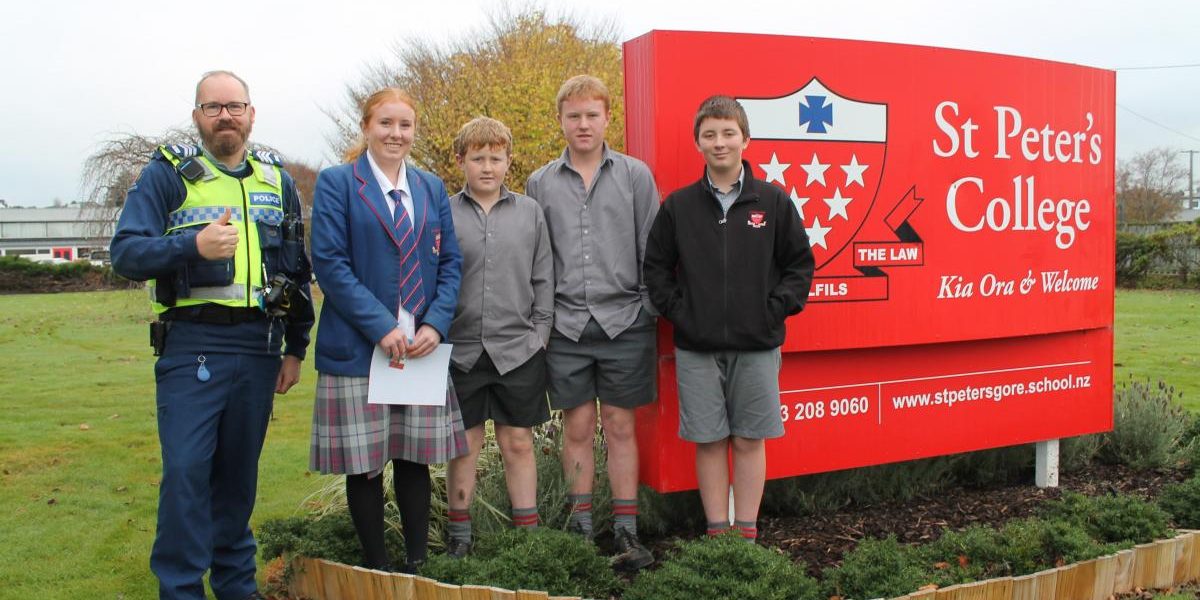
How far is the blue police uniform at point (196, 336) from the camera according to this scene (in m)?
3.15

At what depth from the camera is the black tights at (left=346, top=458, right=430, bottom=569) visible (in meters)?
3.43

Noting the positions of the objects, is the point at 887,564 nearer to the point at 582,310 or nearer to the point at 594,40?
the point at 582,310

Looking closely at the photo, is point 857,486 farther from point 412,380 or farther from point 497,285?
point 412,380

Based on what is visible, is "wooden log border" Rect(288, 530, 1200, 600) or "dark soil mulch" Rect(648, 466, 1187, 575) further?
"dark soil mulch" Rect(648, 466, 1187, 575)

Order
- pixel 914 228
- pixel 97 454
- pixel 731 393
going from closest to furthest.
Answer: pixel 731 393, pixel 914 228, pixel 97 454

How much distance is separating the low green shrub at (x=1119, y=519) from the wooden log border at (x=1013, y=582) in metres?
0.09

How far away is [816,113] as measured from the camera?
4289 mm

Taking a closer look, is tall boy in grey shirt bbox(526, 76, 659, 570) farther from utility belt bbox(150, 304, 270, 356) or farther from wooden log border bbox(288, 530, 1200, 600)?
utility belt bbox(150, 304, 270, 356)

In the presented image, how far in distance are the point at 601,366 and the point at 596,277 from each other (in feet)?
1.25

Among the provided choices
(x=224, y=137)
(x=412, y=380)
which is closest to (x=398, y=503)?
(x=412, y=380)

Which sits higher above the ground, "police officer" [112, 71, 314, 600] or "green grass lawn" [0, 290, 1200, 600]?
"police officer" [112, 71, 314, 600]

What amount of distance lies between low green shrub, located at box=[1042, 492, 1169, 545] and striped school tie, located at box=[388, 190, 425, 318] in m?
2.98

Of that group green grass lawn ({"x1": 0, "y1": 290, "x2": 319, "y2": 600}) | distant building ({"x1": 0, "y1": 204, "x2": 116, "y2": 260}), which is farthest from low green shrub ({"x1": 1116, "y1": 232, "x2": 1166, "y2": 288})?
distant building ({"x1": 0, "y1": 204, "x2": 116, "y2": 260})

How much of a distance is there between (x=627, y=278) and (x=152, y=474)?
13.0ft
